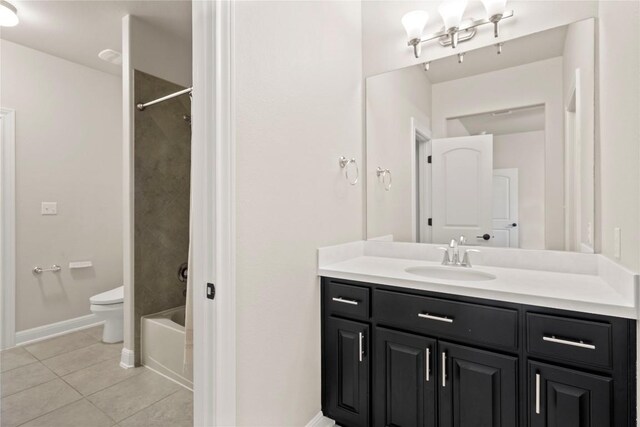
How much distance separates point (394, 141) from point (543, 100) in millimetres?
810

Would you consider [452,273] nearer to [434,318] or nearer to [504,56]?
[434,318]

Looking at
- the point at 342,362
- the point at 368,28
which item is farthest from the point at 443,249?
the point at 368,28

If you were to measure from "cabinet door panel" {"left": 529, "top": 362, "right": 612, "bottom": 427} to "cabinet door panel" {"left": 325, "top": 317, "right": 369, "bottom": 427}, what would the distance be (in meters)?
0.68

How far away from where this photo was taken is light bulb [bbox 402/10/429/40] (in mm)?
1865

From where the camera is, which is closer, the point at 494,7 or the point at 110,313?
the point at 494,7

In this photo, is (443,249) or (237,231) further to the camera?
(443,249)

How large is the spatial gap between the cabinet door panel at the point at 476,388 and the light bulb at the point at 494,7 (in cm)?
166

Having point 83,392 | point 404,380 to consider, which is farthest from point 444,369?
point 83,392

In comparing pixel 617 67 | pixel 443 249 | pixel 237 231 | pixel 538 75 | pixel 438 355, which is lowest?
pixel 438 355

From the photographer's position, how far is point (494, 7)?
1663 mm

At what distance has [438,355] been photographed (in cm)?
138

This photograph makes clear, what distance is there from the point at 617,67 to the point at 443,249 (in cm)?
109

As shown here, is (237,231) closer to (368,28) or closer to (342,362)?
(342,362)

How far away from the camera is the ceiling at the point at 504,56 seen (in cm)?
162
